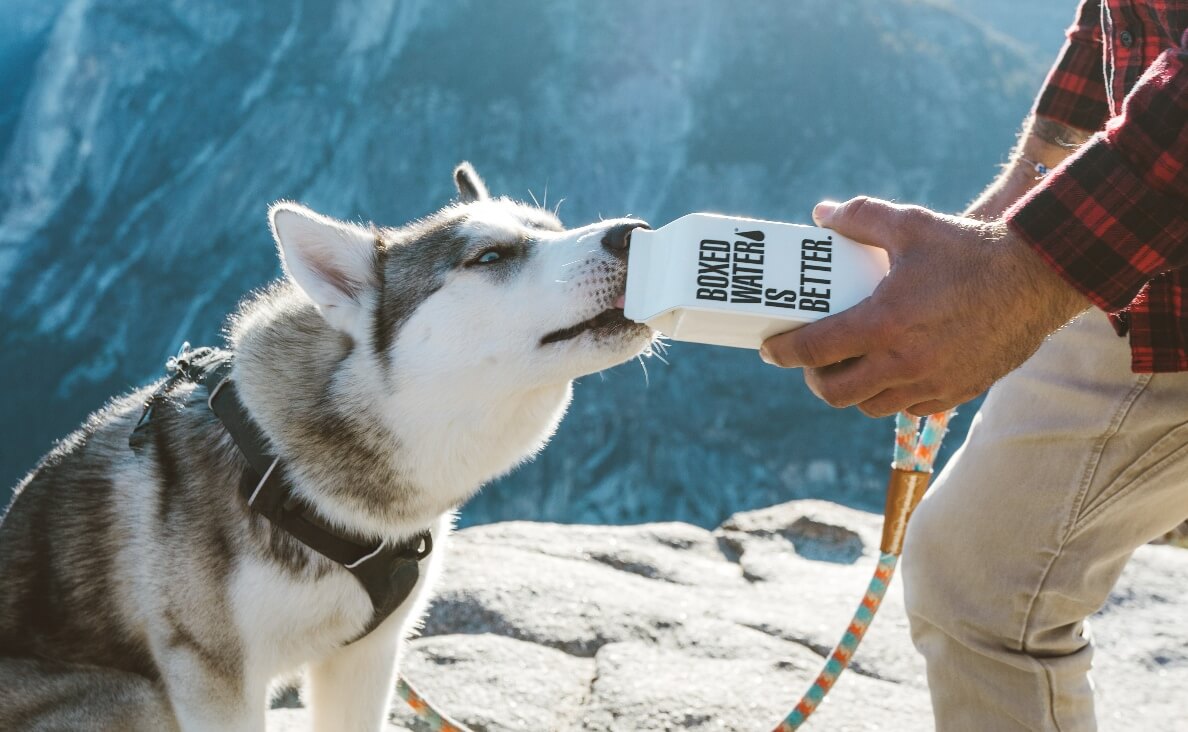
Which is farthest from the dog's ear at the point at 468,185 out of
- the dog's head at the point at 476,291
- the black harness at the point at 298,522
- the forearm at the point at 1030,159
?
the forearm at the point at 1030,159

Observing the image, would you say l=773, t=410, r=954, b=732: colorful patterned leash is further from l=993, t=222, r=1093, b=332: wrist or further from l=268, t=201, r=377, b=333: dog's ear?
l=268, t=201, r=377, b=333: dog's ear

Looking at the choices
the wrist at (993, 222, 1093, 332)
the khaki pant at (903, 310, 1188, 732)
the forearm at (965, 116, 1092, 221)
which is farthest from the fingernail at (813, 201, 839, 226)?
the forearm at (965, 116, 1092, 221)

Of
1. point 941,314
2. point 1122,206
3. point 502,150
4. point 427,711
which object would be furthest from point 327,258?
point 502,150

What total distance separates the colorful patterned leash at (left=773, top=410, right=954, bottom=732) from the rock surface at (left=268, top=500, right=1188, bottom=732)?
0.58m

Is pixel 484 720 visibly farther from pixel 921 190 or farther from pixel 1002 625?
pixel 921 190

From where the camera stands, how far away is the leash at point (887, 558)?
3096 mm

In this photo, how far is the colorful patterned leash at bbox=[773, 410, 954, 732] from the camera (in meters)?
3.10

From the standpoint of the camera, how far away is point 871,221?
183 centimetres

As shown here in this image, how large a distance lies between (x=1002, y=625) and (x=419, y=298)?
1896mm

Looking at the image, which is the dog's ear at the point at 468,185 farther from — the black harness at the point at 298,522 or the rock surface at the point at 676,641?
the rock surface at the point at 676,641

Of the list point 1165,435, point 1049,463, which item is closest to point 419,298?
point 1049,463

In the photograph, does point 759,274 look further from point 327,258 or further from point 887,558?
point 887,558

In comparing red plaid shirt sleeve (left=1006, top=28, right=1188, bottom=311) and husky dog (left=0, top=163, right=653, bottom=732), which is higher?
red plaid shirt sleeve (left=1006, top=28, right=1188, bottom=311)

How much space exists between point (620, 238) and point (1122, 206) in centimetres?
112
